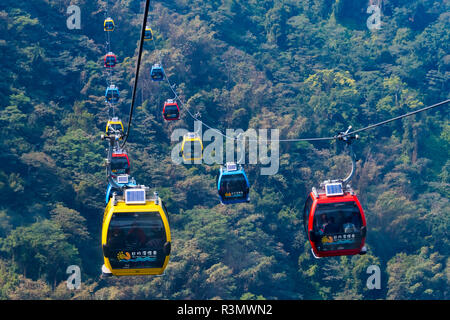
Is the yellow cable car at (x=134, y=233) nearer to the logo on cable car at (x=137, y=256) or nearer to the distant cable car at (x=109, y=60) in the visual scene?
the logo on cable car at (x=137, y=256)

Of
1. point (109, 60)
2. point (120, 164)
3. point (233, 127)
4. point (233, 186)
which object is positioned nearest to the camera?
point (233, 186)

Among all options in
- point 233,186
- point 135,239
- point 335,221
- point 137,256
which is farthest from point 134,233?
point 233,186

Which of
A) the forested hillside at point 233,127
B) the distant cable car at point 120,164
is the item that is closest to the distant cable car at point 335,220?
the distant cable car at point 120,164

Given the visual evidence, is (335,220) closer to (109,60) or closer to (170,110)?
(170,110)

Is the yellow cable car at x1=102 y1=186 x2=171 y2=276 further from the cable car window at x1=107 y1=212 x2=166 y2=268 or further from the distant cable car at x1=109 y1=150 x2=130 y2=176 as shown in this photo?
the distant cable car at x1=109 y1=150 x2=130 y2=176
